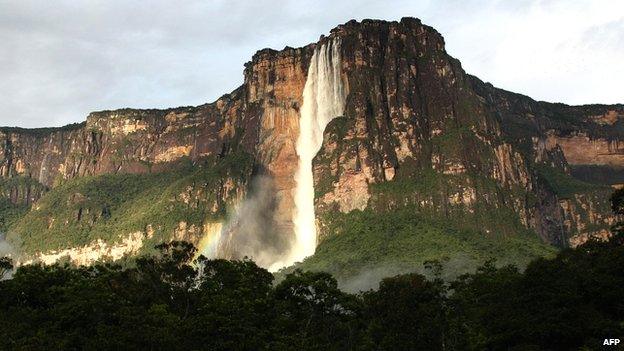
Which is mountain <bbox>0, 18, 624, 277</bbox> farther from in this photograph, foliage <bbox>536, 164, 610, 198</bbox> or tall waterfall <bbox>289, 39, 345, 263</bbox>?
foliage <bbox>536, 164, 610, 198</bbox>

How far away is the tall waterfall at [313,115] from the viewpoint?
170 metres

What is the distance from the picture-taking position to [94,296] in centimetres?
6581

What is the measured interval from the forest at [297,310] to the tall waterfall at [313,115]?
85.8 m

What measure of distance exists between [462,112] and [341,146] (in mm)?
22878

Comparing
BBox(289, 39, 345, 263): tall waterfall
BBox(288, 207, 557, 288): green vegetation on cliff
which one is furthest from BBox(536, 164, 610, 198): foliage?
BBox(289, 39, 345, 263): tall waterfall

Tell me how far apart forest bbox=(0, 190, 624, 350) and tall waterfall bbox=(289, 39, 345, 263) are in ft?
281

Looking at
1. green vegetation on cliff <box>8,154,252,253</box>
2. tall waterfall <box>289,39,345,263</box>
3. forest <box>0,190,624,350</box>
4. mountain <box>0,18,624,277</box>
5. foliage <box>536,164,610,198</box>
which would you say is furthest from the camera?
foliage <box>536,164,610,198</box>

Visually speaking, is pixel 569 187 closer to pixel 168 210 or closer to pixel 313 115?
pixel 313 115

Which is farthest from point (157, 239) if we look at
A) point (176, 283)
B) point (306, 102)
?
point (176, 283)

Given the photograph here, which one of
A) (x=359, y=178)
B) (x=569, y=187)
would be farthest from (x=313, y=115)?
(x=569, y=187)

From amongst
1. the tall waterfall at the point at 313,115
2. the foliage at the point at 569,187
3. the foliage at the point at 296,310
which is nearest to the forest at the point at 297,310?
the foliage at the point at 296,310

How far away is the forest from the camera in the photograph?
194ft

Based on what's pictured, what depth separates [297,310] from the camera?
76812mm

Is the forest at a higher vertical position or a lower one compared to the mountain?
lower
